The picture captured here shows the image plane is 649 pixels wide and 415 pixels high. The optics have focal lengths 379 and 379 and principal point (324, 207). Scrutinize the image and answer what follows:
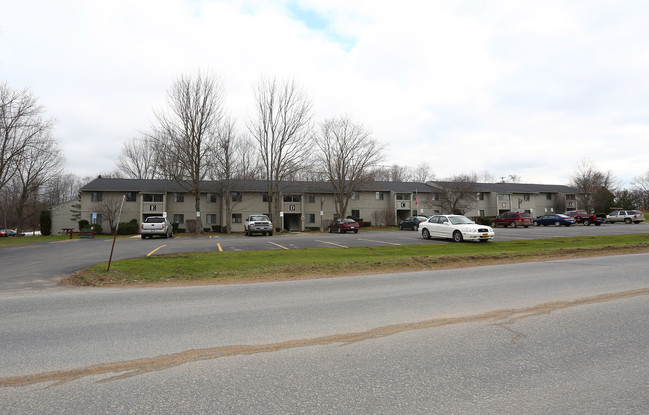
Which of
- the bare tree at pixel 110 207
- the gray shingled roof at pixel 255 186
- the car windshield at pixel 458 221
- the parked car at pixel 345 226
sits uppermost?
the gray shingled roof at pixel 255 186

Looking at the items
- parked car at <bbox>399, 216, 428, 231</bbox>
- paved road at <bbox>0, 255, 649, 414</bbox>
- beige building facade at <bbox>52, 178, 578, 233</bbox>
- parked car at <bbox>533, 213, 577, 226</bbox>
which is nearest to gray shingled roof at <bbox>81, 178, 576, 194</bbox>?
beige building facade at <bbox>52, 178, 578, 233</bbox>

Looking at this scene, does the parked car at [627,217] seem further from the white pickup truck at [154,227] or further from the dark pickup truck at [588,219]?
the white pickup truck at [154,227]

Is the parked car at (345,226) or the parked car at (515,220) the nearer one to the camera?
the parked car at (345,226)

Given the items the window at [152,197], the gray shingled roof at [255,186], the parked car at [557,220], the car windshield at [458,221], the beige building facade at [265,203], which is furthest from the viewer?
the gray shingled roof at [255,186]

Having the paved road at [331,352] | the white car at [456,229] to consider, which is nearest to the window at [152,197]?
the white car at [456,229]

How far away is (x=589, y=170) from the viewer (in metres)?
66.9

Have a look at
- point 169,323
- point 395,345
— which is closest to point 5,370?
point 169,323

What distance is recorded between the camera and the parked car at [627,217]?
44.9 metres

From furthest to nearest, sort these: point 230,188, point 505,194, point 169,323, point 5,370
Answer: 1. point 505,194
2. point 230,188
3. point 169,323
4. point 5,370

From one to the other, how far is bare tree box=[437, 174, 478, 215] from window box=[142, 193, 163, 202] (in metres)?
39.6

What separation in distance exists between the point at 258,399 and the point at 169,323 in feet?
10.4

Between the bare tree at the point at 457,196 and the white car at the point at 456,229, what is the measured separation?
33.7m

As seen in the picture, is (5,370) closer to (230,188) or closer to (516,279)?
(516,279)

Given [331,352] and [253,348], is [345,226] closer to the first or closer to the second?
[253,348]
